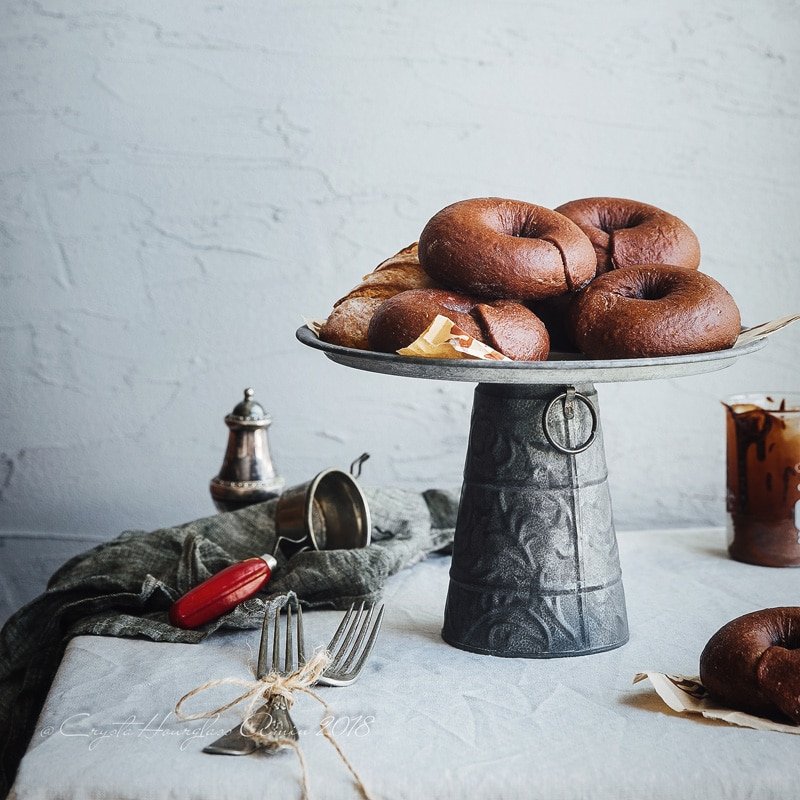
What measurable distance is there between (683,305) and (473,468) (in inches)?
10.2

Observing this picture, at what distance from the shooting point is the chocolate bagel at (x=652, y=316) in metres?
0.83

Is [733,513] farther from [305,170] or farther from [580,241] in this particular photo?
[305,170]

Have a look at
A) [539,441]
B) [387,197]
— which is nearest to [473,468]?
[539,441]

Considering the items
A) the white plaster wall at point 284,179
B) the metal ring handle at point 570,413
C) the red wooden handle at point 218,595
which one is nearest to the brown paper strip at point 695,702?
the metal ring handle at point 570,413

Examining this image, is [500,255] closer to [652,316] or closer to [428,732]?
[652,316]

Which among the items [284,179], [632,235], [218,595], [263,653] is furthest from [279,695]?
[284,179]

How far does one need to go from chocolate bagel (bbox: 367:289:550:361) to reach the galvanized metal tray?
4 cm

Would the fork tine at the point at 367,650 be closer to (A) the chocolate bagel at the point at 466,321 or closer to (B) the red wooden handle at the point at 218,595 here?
(B) the red wooden handle at the point at 218,595

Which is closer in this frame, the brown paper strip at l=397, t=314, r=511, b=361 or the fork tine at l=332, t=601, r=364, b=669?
the brown paper strip at l=397, t=314, r=511, b=361

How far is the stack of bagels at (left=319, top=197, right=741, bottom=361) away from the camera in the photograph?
0.84m

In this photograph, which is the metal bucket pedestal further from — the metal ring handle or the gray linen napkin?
the gray linen napkin

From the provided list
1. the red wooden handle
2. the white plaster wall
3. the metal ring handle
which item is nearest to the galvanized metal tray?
the metal ring handle

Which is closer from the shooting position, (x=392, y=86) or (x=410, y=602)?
(x=410, y=602)

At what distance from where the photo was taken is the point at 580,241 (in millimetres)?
893
